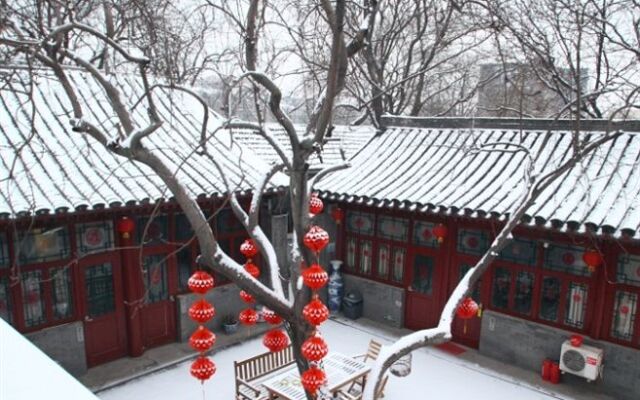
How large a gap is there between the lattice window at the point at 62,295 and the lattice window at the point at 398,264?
20.9 feet

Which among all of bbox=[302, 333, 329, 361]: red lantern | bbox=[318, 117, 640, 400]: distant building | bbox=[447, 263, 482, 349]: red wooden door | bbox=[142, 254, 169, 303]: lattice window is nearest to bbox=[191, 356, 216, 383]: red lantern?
bbox=[302, 333, 329, 361]: red lantern

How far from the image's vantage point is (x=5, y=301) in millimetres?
7574

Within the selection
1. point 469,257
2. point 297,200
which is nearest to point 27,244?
point 297,200

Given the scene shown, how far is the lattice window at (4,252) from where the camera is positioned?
24.4 feet

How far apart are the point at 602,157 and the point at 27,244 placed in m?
9.77

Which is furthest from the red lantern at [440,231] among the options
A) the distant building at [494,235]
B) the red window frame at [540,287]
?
the red window frame at [540,287]

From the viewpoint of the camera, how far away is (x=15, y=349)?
1.82m

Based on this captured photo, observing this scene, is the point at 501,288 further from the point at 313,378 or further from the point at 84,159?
the point at 84,159

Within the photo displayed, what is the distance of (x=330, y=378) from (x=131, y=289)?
4.01 metres

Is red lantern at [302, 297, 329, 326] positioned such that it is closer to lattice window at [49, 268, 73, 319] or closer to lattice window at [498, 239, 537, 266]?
lattice window at [49, 268, 73, 319]

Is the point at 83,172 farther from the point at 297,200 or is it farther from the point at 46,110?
the point at 297,200

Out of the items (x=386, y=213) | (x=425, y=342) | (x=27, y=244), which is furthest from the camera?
(x=386, y=213)

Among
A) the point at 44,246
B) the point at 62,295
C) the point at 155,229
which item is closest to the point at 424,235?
the point at 155,229

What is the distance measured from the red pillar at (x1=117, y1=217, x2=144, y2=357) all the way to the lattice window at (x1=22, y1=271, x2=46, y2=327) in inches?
52.8
